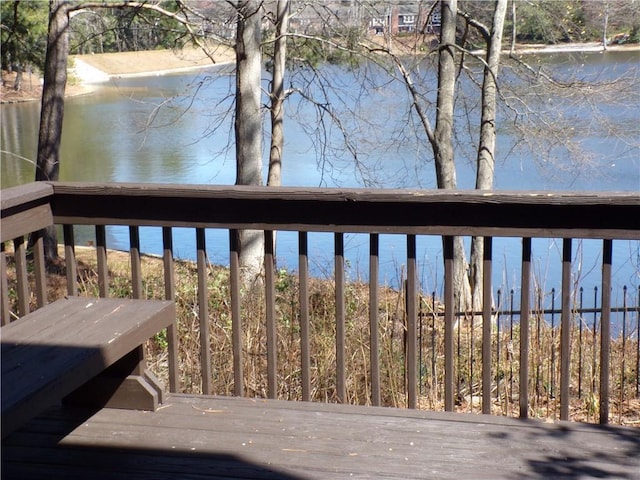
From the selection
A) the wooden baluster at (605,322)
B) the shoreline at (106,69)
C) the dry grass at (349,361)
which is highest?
the shoreline at (106,69)

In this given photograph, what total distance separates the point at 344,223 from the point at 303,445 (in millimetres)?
850

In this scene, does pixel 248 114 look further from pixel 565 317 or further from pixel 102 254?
pixel 565 317

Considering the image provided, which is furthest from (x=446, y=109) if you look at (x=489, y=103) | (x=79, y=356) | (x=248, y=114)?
(x=79, y=356)

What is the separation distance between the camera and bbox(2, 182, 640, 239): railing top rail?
3.00 m

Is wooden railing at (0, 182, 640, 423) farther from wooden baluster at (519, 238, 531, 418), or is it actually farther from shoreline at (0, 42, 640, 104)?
shoreline at (0, 42, 640, 104)

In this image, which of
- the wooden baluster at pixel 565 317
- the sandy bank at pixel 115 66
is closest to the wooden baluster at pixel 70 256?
the wooden baluster at pixel 565 317

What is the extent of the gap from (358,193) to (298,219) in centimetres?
27

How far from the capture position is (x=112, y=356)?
8.79 ft

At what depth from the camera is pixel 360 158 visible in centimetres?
1472

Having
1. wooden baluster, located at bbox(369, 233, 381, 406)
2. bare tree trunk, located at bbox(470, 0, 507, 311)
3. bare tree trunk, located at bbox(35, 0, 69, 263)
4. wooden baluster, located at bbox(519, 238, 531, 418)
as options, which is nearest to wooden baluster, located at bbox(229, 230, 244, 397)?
wooden baluster, located at bbox(369, 233, 381, 406)

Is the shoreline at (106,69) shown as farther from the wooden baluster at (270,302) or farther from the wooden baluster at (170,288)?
the wooden baluster at (270,302)

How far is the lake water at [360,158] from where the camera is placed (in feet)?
34.2

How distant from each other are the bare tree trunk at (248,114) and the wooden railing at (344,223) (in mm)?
5220

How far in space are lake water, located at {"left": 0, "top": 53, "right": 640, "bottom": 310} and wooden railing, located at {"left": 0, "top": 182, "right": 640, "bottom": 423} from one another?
115 inches
